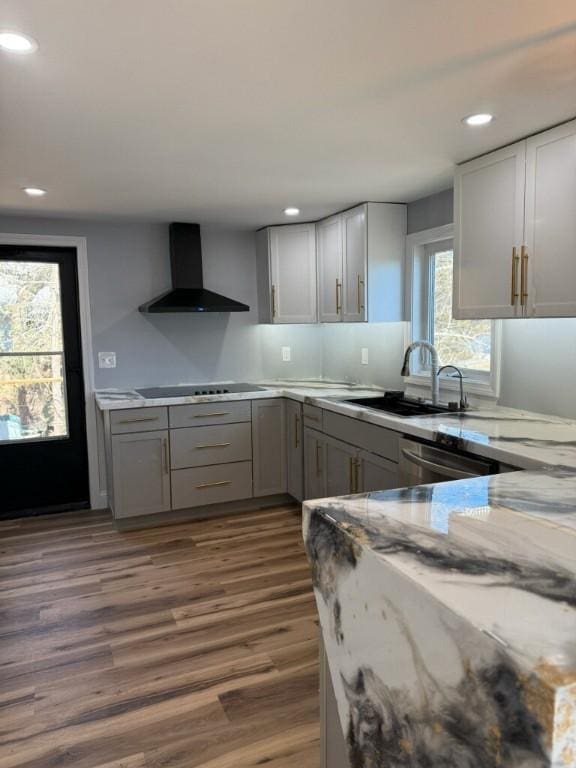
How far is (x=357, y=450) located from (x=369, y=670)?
2.30 metres

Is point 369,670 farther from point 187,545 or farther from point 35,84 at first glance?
point 187,545

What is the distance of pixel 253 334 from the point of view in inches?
186

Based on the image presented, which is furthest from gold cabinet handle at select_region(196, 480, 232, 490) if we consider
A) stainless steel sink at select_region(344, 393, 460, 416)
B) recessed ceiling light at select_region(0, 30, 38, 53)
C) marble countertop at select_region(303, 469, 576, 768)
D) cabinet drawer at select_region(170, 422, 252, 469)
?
recessed ceiling light at select_region(0, 30, 38, 53)

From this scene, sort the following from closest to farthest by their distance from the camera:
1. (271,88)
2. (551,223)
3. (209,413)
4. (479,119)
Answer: (271,88)
(479,119)
(551,223)
(209,413)

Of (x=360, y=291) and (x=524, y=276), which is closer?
(x=524, y=276)

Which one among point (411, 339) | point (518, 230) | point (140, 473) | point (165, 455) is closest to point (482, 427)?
point (518, 230)

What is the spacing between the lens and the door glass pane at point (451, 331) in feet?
10.6

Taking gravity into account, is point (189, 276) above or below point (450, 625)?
above

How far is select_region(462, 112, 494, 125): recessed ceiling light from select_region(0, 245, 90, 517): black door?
3026mm

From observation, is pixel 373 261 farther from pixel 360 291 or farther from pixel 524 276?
pixel 524 276

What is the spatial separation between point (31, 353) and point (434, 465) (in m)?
3.08

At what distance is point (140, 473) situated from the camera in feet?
12.5

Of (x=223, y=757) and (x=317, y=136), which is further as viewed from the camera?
(x=317, y=136)

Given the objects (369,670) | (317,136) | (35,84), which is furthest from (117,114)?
(369,670)
